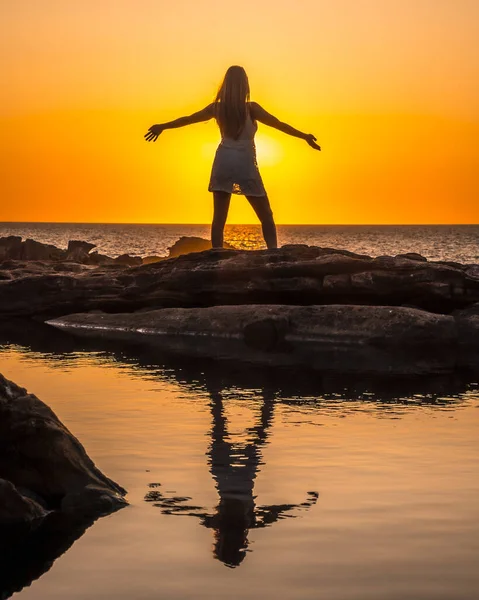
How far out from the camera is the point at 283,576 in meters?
5.50

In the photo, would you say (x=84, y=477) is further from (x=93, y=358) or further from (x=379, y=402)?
(x=93, y=358)

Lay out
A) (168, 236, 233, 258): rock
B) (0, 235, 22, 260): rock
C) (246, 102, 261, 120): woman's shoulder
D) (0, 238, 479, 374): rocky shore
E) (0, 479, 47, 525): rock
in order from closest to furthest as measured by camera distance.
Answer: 1. (0, 479, 47, 525): rock
2. (0, 238, 479, 374): rocky shore
3. (246, 102, 261, 120): woman's shoulder
4. (0, 235, 22, 260): rock
5. (168, 236, 233, 258): rock

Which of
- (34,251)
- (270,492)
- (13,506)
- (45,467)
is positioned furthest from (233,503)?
(34,251)

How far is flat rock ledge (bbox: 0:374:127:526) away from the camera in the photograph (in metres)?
6.95

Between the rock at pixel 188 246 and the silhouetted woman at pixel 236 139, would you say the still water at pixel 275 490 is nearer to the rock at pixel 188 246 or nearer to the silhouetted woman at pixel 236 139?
the silhouetted woman at pixel 236 139

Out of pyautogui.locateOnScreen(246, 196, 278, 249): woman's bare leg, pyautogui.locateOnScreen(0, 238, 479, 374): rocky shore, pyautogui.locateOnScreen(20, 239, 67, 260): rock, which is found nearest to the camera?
pyautogui.locateOnScreen(0, 238, 479, 374): rocky shore

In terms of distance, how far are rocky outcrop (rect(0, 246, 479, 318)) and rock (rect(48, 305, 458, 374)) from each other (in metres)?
0.77

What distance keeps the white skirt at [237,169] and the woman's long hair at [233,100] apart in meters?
0.32

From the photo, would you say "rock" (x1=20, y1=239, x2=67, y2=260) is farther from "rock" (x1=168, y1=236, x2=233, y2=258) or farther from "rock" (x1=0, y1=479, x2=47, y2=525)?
"rock" (x1=0, y1=479, x2=47, y2=525)

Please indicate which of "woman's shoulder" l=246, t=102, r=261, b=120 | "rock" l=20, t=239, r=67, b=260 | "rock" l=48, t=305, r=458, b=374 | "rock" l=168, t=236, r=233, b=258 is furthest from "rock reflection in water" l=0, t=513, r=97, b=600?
"rock" l=168, t=236, r=233, b=258

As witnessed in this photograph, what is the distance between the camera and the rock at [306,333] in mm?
16859

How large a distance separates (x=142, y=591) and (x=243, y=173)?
13.8 meters

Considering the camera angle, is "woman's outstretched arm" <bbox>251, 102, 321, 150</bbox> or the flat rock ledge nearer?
the flat rock ledge

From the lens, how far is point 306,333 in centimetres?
1856
